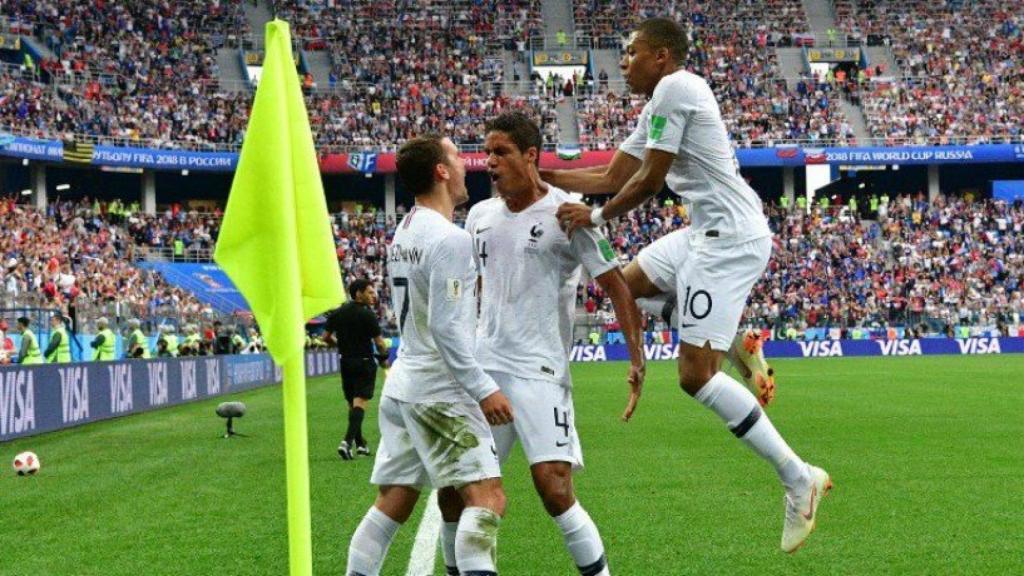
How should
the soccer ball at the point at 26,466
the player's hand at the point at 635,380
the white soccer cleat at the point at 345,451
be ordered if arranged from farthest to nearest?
1. the white soccer cleat at the point at 345,451
2. the soccer ball at the point at 26,466
3. the player's hand at the point at 635,380

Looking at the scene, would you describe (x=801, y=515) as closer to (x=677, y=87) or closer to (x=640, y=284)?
(x=640, y=284)

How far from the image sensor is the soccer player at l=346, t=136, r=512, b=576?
5.16 m

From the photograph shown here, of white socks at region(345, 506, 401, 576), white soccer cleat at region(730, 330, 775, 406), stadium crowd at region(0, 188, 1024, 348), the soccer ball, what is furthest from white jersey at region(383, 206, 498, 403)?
stadium crowd at region(0, 188, 1024, 348)

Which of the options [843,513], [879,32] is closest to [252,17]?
[879,32]

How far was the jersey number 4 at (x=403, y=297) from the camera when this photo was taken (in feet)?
18.0

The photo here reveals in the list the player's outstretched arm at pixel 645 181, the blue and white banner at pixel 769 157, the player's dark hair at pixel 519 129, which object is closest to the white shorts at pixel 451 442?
the player's dark hair at pixel 519 129

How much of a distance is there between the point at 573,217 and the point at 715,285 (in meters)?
1.13

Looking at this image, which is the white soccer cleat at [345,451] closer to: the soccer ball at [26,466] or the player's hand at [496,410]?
the soccer ball at [26,466]

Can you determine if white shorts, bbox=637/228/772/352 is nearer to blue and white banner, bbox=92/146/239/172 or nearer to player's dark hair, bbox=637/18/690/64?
player's dark hair, bbox=637/18/690/64

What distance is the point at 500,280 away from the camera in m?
5.96

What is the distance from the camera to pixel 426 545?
8.07m

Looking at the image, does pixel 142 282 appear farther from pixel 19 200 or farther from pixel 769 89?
pixel 769 89

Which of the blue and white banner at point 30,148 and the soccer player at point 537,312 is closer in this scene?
the soccer player at point 537,312

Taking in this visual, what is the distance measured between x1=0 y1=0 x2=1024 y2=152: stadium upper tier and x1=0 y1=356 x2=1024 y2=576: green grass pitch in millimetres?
41760
